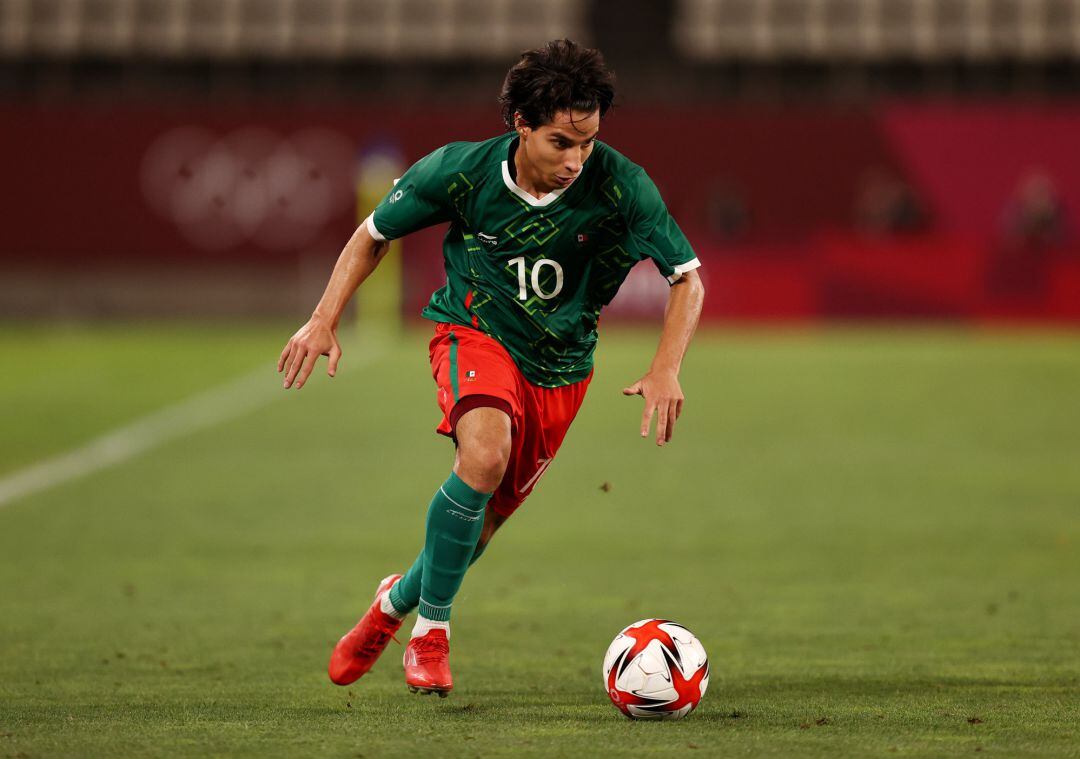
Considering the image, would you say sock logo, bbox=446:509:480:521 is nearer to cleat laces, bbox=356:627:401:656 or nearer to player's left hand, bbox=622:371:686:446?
cleat laces, bbox=356:627:401:656

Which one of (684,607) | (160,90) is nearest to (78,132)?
(160,90)

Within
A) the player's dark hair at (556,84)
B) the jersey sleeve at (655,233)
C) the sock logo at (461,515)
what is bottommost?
the sock logo at (461,515)

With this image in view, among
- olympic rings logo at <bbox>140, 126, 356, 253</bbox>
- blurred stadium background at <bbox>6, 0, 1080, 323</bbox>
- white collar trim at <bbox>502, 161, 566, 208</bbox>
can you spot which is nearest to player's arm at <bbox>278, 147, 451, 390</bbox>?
white collar trim at <bbox>502, 161, 566, 208</bbox>

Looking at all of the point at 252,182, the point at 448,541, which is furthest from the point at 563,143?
the point at 252,182

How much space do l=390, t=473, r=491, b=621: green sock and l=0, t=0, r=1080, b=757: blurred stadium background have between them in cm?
35

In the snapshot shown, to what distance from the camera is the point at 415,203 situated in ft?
19.2

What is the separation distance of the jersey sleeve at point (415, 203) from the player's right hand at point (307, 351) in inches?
16.7

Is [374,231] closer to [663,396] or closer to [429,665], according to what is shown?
[663,396]

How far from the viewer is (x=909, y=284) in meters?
26.2

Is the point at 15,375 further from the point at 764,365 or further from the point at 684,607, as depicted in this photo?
the point at 684,607

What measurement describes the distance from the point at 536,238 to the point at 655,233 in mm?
435

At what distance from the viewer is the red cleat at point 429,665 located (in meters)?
5.61

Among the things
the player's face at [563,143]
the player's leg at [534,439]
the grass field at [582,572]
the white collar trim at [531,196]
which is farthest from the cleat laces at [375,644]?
the player's face at [563,143]

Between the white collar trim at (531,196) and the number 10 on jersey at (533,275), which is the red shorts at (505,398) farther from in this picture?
the white collar trim at (531,196)
